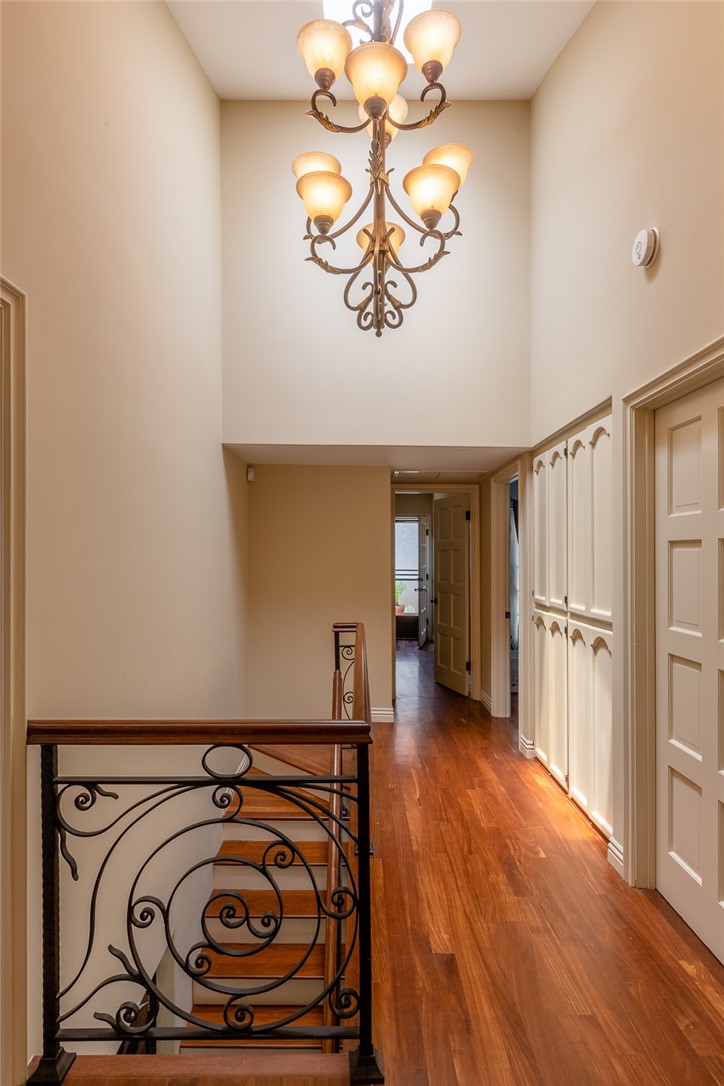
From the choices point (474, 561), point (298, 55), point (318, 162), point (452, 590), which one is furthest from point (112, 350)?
point (452, 590)

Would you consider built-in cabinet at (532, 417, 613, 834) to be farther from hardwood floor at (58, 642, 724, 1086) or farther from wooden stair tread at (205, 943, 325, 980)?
wooden stair tread at (205, 943, 325, 980)

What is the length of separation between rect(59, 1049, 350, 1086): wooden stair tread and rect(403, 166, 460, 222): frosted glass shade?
2623mm

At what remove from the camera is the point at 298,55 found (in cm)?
322

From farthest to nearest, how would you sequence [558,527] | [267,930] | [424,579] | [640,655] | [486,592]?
1. [424,579]
2. [486,592]
3. [558,527]
4. [267,930]
5. [640,655]

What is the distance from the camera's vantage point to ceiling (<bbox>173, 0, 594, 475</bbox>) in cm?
287

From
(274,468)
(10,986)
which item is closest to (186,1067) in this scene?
(10,986)

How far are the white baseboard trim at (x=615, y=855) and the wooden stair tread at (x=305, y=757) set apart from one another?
1.71m

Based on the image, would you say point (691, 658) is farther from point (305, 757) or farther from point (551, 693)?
point (305, 757)

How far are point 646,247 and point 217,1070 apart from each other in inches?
120

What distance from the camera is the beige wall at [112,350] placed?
148cm

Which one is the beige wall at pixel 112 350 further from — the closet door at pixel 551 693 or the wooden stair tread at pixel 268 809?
the closet door at pixel 551 693

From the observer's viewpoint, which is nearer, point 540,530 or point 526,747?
point 540,530

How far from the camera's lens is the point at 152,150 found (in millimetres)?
2385

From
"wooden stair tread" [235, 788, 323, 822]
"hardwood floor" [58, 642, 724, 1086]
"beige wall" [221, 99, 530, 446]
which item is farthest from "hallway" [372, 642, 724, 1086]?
"beige wall" [221, 99, 530, 446]
